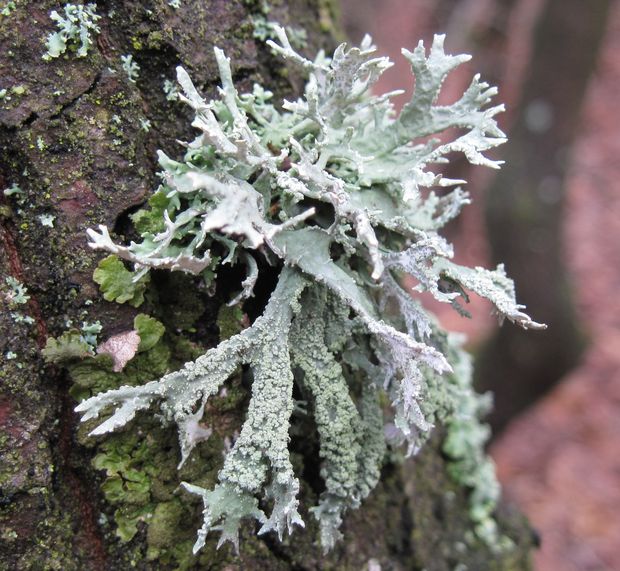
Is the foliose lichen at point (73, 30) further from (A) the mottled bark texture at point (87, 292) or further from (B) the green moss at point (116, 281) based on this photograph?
(B) the green moss at point (116, 281)

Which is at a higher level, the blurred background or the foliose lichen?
the foliose lichen

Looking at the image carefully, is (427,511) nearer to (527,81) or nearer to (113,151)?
(113,151)

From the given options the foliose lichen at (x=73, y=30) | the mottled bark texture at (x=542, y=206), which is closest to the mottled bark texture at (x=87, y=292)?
the foliose lichen at (x=73, y=30)

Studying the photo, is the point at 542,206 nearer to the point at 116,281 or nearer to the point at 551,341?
the point at 551,341

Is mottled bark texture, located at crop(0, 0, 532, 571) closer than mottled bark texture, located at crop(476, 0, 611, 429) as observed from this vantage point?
Yes

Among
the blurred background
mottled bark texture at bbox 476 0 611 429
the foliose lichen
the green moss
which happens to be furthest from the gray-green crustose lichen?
mottled bark texture at bbox 476 0 611 429

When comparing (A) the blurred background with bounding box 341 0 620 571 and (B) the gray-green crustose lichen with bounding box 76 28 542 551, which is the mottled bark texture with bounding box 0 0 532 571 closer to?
(B) the gray-green crustose lichen with bounding box 76 28 542 551
